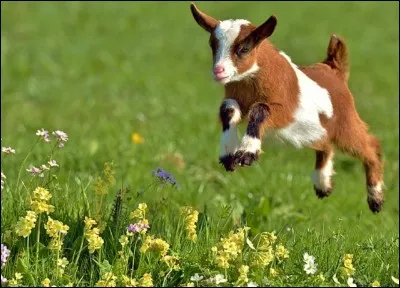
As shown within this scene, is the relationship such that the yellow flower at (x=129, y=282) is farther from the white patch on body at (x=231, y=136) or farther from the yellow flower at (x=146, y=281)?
the white patch on body at (x=231, y=136)

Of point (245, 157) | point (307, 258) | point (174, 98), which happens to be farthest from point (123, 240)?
point (174, 98)

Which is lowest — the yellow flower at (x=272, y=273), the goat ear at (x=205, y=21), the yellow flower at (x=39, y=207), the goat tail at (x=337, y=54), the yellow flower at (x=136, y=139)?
the yellow flower at (x=272, y=273)

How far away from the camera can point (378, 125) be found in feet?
39.0

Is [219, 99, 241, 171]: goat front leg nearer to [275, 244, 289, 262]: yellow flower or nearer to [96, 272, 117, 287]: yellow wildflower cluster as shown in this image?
[275, 244, 289, 262]: yellow flower

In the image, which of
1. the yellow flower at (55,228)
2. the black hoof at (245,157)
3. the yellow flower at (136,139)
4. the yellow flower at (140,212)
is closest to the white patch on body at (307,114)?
the black hoof at (245,157)

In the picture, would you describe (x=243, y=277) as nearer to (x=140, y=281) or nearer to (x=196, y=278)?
(x=196, y=278)

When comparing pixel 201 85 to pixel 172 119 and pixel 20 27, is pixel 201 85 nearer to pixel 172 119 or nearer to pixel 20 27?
pixel 172 119

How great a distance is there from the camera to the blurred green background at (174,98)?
324 inches

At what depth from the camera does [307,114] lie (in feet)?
16.2

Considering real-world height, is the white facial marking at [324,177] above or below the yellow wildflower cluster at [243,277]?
above

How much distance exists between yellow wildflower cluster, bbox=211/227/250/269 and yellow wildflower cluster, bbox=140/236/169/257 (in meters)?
0.25

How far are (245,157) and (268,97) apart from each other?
391mm

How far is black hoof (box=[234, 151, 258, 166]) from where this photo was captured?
178 inches

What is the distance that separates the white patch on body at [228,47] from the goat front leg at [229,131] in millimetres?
171
